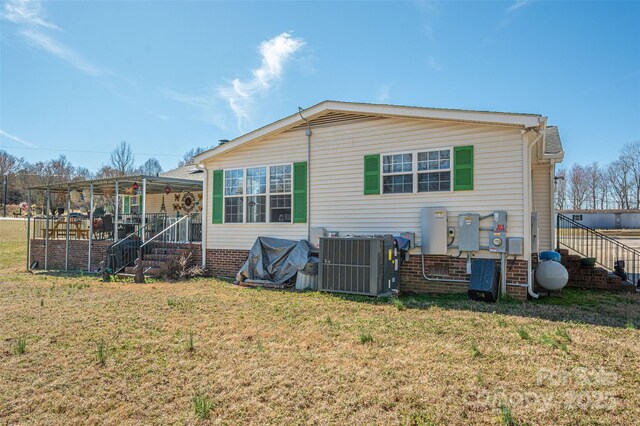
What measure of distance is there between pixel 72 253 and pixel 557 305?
15041 millimetres

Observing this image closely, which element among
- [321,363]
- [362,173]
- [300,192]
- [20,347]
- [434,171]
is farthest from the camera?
[300,192]

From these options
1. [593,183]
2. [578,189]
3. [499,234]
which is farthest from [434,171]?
[593,183]

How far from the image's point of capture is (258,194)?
10.4 m

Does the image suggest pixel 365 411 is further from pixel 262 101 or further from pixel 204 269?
pixel 262 101

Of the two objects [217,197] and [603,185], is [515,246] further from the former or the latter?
[603,185]

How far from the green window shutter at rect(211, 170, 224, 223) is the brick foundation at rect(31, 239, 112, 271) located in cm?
486

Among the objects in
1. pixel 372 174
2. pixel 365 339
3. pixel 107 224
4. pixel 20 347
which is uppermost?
pixel 372 174

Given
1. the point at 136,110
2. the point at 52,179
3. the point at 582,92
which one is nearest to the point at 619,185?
the point at 582,92

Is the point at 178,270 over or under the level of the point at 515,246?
under

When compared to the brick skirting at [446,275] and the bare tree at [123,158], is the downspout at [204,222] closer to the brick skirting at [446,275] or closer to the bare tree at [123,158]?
the brick skirting at [446,275]

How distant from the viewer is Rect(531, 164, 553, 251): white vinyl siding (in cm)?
1053

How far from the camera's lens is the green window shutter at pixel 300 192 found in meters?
9.60

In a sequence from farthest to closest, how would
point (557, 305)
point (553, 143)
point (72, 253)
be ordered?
1. point (72, 253)
2. point (553, 143)
3. point (557, 305)

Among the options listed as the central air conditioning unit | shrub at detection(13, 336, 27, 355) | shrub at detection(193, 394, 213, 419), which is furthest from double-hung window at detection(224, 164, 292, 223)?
shrub at detection(193, 394, 213, 419)
